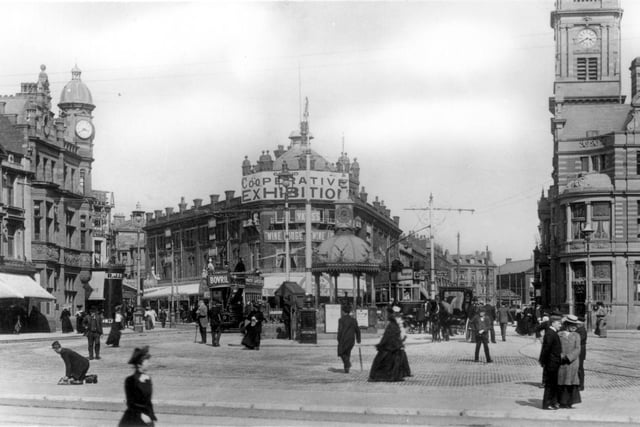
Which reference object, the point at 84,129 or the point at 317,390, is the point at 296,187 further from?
the point at 317,390

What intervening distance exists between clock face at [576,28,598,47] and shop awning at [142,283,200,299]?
127ft

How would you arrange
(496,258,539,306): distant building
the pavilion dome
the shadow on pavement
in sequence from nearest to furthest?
the shadow on pavement < the pavilion dome < (496,258,539,306): distant building

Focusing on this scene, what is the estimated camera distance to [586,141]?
6369cm

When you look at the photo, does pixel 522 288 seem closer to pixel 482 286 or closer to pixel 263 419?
pixel 482 286

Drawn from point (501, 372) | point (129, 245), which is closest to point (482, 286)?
point (129, 245)

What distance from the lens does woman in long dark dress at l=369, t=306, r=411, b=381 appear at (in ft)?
63.7

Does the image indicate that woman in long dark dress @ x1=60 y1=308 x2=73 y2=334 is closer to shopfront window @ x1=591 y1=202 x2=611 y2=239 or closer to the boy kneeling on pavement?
the boy kneeling on pavement

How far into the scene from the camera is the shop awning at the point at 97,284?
2418 inches

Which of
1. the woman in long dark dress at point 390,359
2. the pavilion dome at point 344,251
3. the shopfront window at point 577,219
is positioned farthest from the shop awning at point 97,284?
the woman in long dark dress at point 390,359

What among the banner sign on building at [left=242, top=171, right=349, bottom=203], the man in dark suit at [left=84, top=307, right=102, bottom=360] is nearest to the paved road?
the man in dark suit at [left=84, top=307, right=102, bottom=360]

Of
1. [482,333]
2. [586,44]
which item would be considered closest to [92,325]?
[482,333]

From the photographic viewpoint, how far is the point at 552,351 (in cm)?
1564

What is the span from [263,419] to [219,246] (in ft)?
244

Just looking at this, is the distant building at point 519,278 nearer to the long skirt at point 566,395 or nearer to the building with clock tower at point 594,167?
the building with clock tower at point 594,167
